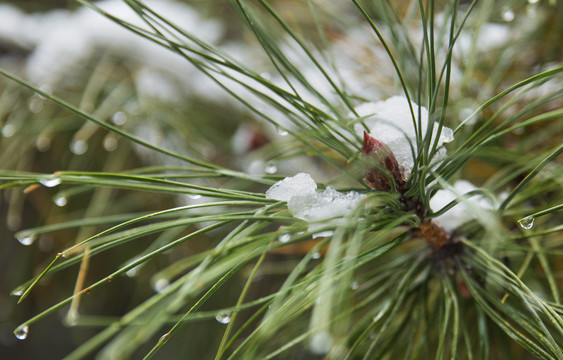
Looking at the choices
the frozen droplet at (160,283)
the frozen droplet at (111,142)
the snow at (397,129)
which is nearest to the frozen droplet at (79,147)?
the frozen droplet at (111,142)

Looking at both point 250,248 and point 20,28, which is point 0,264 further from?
point 250,248

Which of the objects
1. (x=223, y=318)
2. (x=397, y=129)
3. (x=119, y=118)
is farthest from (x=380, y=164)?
(x=119, y=118)

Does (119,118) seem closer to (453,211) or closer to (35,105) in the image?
(35,105)

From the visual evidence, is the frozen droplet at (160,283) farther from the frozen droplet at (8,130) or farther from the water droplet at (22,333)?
the frozen droplet at (8,130)

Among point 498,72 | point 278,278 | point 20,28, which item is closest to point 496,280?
point 498,72

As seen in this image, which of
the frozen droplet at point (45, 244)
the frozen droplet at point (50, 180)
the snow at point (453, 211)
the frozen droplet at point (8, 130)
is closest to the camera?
the frozen droplet at point (50, 180)

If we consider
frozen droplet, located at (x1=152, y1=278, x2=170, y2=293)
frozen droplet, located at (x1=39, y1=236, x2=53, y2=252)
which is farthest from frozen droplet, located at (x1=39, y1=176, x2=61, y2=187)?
frozen droplet, located at (x1=39, y1=236, x2=53, y2=252)

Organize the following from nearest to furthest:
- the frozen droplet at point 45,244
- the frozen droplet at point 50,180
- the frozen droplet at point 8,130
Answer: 1. the frozen droplet at point 50,180
2. the frozen droplet at point 8,130
3. the frozen droplet at point 45,244
